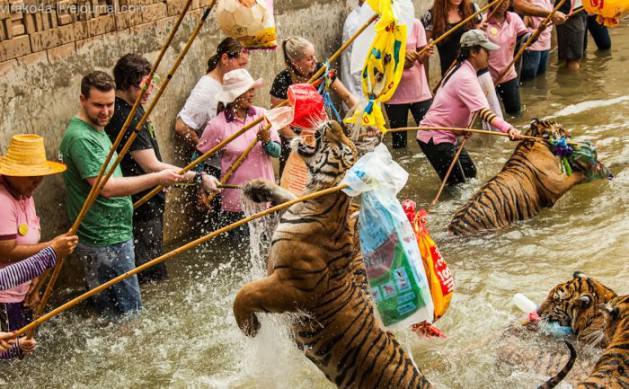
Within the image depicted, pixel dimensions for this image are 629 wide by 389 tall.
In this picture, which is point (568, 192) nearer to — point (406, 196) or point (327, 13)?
point (406, 196)

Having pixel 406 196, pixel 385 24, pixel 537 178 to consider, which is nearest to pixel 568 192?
pixel 537 178

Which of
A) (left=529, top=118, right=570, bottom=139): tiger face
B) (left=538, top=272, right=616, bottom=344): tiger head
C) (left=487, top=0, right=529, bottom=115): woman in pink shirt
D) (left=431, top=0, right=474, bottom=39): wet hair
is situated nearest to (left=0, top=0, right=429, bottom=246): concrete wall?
(left=431, top=0, right=474, bottom=39): wet hair

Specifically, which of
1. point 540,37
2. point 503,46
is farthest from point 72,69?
point 540,37

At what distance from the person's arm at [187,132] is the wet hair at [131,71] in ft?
3.83

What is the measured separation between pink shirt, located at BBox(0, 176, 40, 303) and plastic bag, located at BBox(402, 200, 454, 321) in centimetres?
208

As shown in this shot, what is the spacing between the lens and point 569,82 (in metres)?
11.7

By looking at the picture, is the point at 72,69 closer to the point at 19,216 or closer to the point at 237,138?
the point at 237,138

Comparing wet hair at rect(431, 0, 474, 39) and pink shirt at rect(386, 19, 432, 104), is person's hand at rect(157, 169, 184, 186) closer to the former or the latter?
pink shirt at rect(386, 19, 432, 104)

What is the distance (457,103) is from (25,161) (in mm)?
3962

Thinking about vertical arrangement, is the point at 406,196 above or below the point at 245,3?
below

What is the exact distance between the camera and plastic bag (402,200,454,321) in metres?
4.42

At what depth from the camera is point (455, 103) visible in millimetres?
7633

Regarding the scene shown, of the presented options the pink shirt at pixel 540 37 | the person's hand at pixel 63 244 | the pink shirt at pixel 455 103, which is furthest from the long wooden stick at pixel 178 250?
the pink shirt at pixel 540 37

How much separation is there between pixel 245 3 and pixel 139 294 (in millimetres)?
2050
